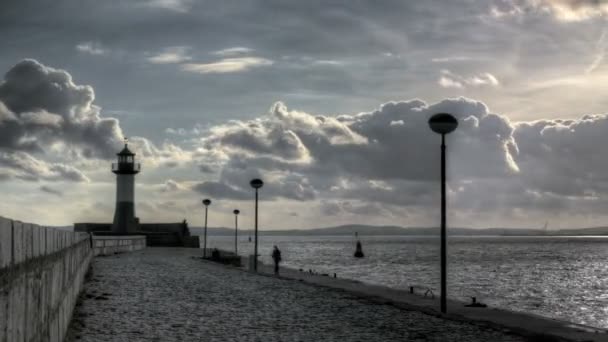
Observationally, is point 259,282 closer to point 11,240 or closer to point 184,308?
point 184,308

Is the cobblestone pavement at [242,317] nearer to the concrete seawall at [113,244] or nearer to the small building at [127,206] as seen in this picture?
the concrete seawall at [113,244]

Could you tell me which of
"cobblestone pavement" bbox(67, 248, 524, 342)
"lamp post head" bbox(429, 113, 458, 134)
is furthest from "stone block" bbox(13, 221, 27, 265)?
"lamp post head" bbox(429, 113, 458, 134)

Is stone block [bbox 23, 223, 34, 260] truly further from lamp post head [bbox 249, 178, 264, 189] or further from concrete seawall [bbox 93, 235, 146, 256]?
concrete seawall [bbox 93, 235, 146, 256]

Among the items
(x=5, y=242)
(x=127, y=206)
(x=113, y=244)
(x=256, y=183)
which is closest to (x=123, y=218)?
(x=127, y=206)

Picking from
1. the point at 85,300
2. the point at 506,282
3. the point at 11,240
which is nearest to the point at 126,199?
the point at 506,282

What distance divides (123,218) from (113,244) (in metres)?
25.9

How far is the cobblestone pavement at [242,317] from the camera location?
12891 millimetres

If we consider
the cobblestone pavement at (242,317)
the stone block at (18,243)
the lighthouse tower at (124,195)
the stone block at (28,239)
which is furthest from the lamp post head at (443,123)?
the lighthouse tower at (124,195)

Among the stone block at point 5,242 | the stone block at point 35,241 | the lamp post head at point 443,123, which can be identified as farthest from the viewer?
the lamp post head at point 443,123

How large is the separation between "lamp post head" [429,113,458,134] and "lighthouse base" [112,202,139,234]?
193ft

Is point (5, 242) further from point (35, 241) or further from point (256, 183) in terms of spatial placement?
point (256, 183)

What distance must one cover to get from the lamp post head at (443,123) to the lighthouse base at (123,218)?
58.9 meters

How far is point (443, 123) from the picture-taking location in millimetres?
18297

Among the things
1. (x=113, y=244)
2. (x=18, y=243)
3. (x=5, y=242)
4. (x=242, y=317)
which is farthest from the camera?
A: (x=113, y=244)
